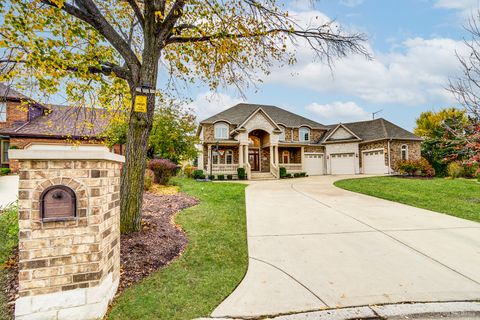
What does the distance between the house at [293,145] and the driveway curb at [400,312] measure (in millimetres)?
17732

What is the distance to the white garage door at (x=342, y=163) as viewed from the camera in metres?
23.6

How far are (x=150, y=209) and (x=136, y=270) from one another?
357 cm

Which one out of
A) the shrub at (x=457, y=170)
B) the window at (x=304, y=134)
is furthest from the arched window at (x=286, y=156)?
the shrub at (x=457, y=170)

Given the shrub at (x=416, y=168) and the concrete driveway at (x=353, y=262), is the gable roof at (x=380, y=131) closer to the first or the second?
the shrub at (x=416, y=168)

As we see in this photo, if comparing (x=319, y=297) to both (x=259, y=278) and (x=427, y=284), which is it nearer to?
(x=259, y=278)

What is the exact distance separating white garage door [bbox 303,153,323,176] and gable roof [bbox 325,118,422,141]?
2870 millimetres

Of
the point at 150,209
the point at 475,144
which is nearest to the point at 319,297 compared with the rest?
the point at 150,209

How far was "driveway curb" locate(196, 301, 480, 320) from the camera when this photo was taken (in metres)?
2.29

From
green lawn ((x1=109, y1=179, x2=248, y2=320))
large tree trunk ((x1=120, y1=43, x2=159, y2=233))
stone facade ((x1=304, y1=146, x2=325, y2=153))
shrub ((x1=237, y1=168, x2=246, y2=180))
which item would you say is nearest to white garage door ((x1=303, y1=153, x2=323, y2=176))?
stone facade ((x1=304, y1=146, x2=325, y2=153))

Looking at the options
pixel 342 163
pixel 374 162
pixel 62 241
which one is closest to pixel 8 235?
pixel 62 241

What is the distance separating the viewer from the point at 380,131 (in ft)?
75.4

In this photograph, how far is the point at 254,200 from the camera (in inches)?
343

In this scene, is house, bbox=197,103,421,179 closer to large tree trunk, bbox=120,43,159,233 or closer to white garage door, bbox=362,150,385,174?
white garage door, bbox=362,150,385,174

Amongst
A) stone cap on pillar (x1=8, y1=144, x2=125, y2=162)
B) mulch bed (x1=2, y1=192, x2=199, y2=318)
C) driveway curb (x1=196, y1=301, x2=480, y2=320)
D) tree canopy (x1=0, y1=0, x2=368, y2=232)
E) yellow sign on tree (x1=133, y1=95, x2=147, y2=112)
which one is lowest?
driveway curb (x1=196, y1=301, x2=480, y2=320)
